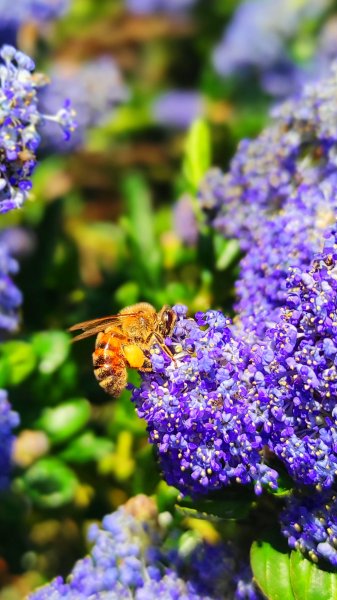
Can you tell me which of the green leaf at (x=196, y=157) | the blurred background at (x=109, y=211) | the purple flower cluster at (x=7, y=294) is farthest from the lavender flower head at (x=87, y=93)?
the purple flower cluster at (x=7, y=294)

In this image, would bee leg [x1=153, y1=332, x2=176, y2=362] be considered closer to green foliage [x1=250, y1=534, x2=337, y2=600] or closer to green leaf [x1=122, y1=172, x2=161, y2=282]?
green foliage [x1=250, y1=534, x2=337, y2=600]

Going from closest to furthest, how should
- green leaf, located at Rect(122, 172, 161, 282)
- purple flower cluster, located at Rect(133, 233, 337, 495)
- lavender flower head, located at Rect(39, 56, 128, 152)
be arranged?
purple flower cluster, located at Rect(133, 233, 337, 495) → green leaf, located at Rect(122, 172, 161, 282) → lavender flower head, located at Rect(39, 56, 128, 152)

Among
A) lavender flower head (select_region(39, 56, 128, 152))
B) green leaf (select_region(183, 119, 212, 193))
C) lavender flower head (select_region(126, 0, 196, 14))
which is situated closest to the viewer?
green leaf (select_region(183, 119, 212, 193))

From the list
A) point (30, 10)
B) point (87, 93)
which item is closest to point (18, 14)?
point (30, 10)

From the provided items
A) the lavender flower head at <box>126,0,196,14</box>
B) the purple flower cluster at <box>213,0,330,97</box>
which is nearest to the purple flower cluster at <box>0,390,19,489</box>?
the purple flower cluster at <box>213,0,330,97</box>

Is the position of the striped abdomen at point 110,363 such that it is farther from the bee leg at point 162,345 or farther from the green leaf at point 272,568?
the green leaf at point 272,568

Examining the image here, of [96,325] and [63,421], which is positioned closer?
[96,325]

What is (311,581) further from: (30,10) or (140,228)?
(30,10)

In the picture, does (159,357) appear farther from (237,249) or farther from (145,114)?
(145,114)
